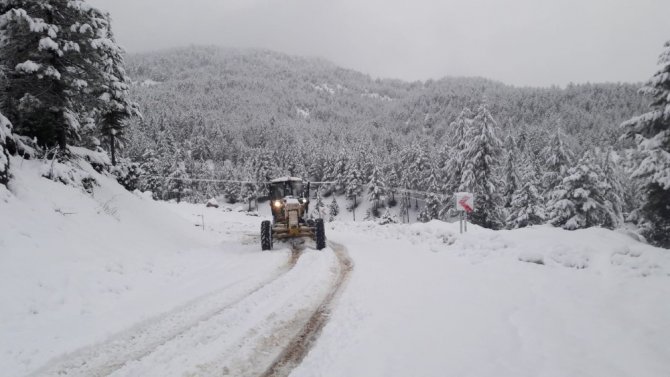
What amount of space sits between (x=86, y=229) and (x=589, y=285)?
40.0ft

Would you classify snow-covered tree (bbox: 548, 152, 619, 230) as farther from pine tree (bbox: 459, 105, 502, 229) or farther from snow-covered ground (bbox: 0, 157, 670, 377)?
snow-covered ground (bbox: 0, 157, 670, 377)

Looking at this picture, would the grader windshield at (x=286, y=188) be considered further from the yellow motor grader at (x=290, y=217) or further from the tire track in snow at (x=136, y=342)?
the tire track in snow at (x=136, y=342)

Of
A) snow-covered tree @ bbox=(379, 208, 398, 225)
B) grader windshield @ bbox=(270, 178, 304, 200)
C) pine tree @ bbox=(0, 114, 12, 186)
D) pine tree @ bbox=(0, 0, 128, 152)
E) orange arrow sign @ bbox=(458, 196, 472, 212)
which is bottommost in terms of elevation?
snow-covered tree @ bbox=(379, 208, 398, 225)

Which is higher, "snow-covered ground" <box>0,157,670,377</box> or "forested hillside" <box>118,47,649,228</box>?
"forested hillside" <box>118,47,649,228</box>

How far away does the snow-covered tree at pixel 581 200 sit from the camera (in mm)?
26375

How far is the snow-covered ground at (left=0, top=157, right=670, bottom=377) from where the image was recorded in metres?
5.02

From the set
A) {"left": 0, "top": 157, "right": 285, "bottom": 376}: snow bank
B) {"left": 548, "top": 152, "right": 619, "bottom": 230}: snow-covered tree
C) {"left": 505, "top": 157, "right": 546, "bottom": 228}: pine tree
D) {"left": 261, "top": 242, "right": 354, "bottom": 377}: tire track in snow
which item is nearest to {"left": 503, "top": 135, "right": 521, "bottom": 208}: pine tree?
{"left": 505, "top": 157, "right": 546, "bottom": 228}: pine tree

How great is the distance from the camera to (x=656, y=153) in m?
14.5

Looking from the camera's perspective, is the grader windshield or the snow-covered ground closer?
the snow-covered ground

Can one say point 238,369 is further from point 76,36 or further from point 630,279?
point 76,36

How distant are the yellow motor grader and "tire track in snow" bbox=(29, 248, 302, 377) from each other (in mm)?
8331

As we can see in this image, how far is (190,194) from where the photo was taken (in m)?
72.5

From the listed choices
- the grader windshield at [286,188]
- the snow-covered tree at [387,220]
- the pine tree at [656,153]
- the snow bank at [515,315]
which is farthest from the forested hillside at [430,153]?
the grader windshield at [286,188]

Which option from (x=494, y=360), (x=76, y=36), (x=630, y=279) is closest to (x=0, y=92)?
(x=76, y=36)
